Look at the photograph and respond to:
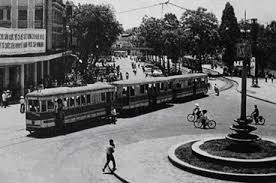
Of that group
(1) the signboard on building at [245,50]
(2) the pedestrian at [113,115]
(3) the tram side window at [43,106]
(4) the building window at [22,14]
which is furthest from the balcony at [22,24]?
(1) the signboard on building at [245,50]

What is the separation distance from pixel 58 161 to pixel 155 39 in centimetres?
6495

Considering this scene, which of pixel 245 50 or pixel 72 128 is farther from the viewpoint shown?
pixel 72 128

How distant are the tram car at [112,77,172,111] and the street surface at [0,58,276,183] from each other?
1308 millimetres

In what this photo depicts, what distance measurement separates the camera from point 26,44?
41562 mm

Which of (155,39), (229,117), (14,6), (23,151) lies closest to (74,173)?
(23,151)

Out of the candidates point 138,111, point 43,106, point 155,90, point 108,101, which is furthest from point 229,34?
point 43,106

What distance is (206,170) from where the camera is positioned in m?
16.8

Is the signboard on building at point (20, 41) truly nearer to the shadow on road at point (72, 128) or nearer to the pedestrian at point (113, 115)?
the shadow on road at point (72, 128)

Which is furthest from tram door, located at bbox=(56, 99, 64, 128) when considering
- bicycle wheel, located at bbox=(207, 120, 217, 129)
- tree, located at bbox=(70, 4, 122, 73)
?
tree, located at bbox=(70, 4, 122, 73)

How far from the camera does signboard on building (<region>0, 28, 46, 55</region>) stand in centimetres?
3791

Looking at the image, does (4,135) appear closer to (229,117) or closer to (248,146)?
(248,146)

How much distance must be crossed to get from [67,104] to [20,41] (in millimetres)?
16359

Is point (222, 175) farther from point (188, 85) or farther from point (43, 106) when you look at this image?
point (188, 85)

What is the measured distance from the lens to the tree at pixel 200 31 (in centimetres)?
7611
